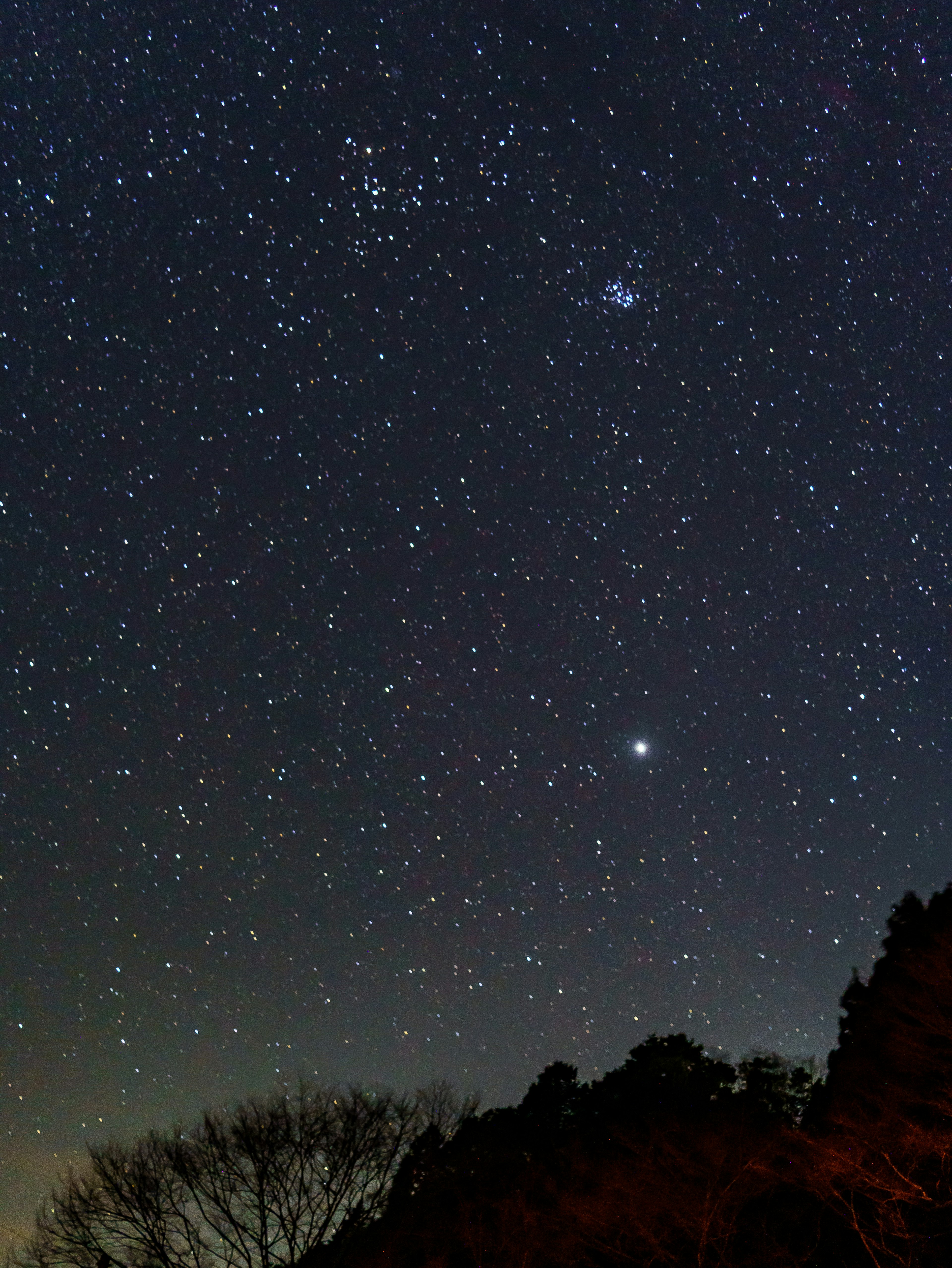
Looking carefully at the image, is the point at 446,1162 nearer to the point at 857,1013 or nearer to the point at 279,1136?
the point at 279,1136

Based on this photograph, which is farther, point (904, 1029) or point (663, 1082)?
point (663, 1082)

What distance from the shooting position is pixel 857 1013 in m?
28.3

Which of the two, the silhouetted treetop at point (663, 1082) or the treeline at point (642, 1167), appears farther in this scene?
the silhouetted treetop at point (663, 1082)

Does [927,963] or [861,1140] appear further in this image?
[927,963]

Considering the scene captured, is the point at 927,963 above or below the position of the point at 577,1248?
above

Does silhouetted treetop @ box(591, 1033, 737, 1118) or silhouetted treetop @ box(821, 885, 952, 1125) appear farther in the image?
silhouetted treetop @ box(591, 1033, 737, 1118)

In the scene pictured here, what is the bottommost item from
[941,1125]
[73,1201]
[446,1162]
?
[941,1125]

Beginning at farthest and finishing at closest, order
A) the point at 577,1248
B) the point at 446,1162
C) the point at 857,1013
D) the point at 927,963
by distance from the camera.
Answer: the point at 857,1013 → the point at 446,1162 → the point at 927,963 → the point at 577,1248

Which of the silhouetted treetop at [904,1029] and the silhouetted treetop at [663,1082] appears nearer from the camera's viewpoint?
the silhouetted treetop at [904,1029]

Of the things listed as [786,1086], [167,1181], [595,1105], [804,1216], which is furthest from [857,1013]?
[167,1181]

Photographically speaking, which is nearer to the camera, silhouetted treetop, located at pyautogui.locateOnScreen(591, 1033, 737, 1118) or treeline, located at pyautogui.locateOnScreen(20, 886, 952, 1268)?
treeline, located at pyautogui.locateOnScreen(20, 886, 952, 1268)

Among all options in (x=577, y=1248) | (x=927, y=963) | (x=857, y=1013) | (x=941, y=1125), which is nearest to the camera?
(x=941, y=1125)

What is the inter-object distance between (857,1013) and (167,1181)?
1902cm

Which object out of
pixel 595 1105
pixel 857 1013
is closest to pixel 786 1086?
pixel 857 1013
